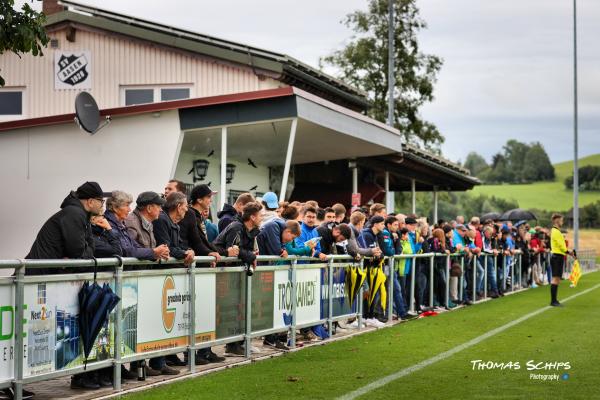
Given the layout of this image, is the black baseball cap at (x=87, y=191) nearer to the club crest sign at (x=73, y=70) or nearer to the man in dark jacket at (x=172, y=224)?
the man in dark jacket at (x=172, y=224)

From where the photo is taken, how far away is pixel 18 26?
12977 millimetres

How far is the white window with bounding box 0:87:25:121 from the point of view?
94.1 ft

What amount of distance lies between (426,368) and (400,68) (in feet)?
160

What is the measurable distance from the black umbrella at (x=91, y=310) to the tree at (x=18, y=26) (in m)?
5.06

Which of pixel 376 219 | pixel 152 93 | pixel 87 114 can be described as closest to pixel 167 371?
pixel 376 219

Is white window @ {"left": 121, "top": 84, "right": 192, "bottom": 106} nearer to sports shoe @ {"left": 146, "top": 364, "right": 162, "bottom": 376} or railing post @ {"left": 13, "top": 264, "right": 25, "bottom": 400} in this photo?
sports shoe @ {"left": 146, "top": 364, "right": 162, "bottom": 376}

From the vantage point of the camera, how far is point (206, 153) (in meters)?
23.7

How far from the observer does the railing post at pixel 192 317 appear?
1086cm

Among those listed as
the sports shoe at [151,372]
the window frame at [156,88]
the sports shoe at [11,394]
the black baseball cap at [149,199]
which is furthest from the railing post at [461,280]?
the sports shoe at [11,394]

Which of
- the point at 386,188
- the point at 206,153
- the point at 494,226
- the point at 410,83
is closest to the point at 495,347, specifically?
the point at 206,153

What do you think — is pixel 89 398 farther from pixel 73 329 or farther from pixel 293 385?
pixel 293 385

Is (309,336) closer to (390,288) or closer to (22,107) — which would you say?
(390,288)

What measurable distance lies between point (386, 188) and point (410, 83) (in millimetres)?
24986

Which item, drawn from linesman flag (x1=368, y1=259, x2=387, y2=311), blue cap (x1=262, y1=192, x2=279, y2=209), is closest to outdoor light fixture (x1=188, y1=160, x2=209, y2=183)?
linesman flag (x1=368, y1=259, x2=387, y2=311)
